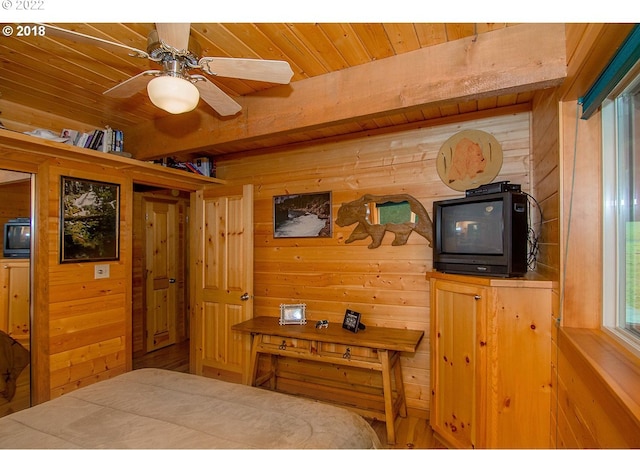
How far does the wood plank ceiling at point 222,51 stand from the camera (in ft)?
5.27

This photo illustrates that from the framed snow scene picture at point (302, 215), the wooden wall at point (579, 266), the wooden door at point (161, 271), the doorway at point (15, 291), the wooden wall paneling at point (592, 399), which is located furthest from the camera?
the wooden door at point (161, 271)

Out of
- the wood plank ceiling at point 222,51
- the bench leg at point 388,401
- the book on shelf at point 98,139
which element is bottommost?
the bench leg at point 388,401

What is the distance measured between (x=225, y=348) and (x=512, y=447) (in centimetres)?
251

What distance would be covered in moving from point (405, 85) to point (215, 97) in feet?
3.50

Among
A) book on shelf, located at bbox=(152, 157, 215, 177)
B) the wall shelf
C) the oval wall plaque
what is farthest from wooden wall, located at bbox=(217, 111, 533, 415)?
the wall shelf

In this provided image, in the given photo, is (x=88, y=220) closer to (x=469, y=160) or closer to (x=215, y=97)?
(x=215, y=97)

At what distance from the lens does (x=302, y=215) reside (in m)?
3.21

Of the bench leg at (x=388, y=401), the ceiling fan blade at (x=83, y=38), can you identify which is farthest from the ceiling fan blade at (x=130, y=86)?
the bench leg at (x=388, y=401)

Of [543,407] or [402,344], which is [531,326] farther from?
[402,344]

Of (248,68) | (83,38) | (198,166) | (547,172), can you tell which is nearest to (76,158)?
(198,166)

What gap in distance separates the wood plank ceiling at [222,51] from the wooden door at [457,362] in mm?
1228

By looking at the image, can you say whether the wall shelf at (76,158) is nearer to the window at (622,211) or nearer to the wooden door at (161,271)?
the wooden door at (161,271)

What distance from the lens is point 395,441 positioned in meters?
2.32
